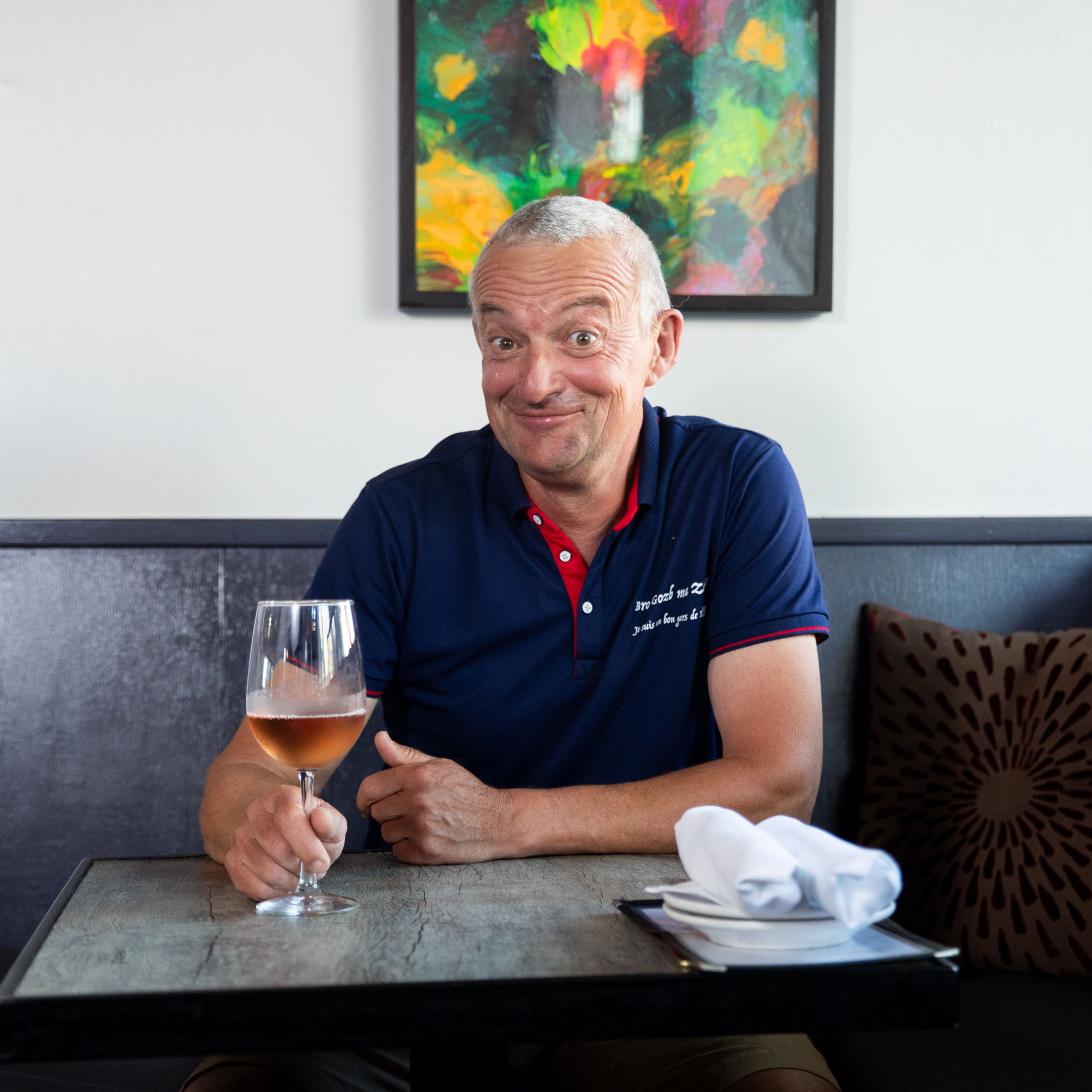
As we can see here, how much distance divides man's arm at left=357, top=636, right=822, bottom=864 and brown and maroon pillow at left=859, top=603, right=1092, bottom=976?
534 mm

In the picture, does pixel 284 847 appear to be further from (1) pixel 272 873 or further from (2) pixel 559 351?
(2) pixel 559 351

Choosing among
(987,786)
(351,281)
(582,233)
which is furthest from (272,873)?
(351,281)

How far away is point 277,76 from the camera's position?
203cm

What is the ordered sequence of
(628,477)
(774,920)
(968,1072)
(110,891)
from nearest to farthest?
(774,920) < (110,891) < (968,1072) < (628,477)

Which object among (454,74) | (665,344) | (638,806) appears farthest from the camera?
(454,74)

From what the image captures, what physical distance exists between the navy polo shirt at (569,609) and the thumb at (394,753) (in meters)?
0.34

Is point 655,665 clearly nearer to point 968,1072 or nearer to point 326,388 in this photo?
point 968,1072

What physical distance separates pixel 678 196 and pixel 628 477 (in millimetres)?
758

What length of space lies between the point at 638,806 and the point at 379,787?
283mm

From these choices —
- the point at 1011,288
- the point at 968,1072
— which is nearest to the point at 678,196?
the point at 1011,288

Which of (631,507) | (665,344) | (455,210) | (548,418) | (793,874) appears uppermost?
(455,210)

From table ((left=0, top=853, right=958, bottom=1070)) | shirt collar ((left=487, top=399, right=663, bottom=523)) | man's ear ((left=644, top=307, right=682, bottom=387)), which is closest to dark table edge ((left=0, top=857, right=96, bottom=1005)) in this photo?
table ((left=0, top=853, right=958, bottom=1070))

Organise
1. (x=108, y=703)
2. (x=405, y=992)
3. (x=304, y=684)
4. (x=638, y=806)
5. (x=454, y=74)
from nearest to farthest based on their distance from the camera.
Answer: (x=405, y=992) → (x=304, y=684) → (x=638, y=806) → (x=108, y=703) → (x=454, y=74)

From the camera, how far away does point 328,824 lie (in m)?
0.96
